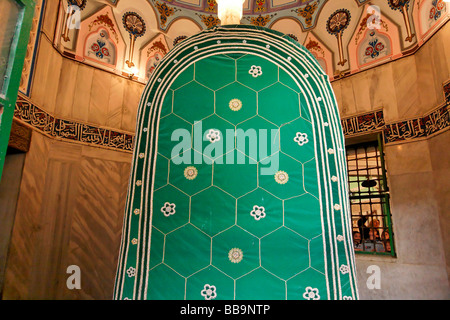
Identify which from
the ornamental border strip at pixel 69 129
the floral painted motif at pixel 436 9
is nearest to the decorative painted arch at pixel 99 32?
the ornamental border strip at pixel 69 129

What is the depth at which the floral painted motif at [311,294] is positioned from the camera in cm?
120

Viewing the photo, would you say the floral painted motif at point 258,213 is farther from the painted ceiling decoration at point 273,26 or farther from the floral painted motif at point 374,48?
the floral painted motif at point 374,48

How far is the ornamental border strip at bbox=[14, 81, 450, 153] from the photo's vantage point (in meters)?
2.45

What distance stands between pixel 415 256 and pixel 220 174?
7.20 feet

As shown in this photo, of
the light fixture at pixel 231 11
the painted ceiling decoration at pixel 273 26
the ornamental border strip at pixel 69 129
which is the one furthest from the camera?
the painted ceiling decoration at pixel 273 26

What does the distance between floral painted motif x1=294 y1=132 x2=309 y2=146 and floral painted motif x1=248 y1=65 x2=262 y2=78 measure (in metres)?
0.39

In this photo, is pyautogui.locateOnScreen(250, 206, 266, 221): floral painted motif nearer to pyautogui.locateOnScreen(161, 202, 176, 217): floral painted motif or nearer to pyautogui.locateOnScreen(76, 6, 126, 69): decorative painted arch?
pyautogui.locateOnScreen(161, 202, 176, 217): floral painted motif

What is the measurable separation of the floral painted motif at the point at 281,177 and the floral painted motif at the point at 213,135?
1.09ft

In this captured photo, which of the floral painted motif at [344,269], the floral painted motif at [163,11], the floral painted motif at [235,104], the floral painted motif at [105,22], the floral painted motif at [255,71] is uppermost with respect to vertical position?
the floral painted motif at [163,11]

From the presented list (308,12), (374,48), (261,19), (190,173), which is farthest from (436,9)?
(190,173)

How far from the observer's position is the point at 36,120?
2551mm

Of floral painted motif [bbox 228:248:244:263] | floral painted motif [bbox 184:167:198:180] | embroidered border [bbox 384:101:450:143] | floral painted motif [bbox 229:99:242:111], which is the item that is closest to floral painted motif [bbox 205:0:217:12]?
embroidered border [bbox 384:101:450:143]

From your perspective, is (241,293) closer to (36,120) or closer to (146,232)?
(146,232)
